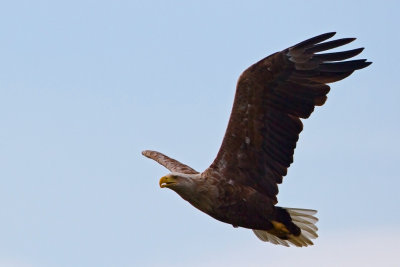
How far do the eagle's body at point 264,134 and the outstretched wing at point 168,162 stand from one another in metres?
0.55

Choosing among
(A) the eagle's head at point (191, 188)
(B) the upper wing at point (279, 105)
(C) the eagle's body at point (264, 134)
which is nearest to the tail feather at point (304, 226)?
(C) the eagle's body at point (264, 134)

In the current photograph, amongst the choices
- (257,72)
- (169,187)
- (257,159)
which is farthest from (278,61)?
(169,187)

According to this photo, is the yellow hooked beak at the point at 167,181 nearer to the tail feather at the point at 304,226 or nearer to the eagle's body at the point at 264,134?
the eagle's body at the point at 264,134

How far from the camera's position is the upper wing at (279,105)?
10.2 meters

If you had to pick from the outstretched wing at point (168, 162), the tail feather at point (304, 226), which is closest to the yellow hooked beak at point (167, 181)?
the outstretched wing at point (168, 162)

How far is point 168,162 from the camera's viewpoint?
11.6m

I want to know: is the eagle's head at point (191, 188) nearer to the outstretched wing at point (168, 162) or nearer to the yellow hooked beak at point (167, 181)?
the yellow hooked beak at point (167, 181)

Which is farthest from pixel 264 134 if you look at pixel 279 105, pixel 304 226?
pixel 304 226

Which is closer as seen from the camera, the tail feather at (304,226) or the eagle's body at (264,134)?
the eagle's body at (264,134)

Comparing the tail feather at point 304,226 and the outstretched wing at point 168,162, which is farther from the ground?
the outstretched wing at point 168,162

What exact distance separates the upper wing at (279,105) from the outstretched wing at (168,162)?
700 mm

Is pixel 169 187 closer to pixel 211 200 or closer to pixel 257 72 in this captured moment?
pixel 211 200

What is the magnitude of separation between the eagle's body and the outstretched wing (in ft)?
1.81

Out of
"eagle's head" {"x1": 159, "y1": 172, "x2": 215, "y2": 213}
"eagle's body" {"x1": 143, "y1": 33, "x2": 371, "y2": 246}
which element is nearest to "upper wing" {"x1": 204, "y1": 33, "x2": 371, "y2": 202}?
"eagle's body" {"x1": 143, "y1": 33, "x2": 371, "y2": 246}
